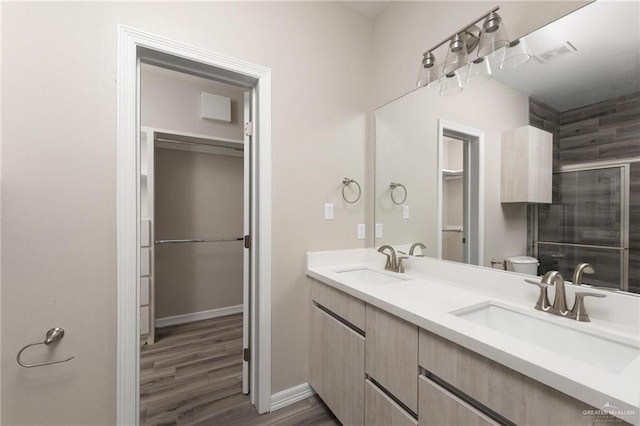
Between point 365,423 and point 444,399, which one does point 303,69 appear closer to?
point 444,399

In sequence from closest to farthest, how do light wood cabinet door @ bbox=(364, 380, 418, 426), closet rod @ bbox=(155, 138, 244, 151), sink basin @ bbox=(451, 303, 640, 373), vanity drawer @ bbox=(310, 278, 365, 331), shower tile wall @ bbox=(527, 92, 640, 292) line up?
sink basin @ bbox=(451, 303, 640, 373) < shower tile wall @ bbox=(527, 92, 640, 292) < light wood cabinet door @ bbox=(364, 380, 418, 426) < vanity drawer @ bbox=(310, 278, 365, 331) < closet rod @ bbox=(155, 138, 244, 151)

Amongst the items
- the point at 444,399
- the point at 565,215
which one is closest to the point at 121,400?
the point at 444,399

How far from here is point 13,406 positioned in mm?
1076

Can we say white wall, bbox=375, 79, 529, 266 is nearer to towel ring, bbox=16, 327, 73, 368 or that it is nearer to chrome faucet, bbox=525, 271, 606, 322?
chrome faucet, bbox=525, 271, 606, 322

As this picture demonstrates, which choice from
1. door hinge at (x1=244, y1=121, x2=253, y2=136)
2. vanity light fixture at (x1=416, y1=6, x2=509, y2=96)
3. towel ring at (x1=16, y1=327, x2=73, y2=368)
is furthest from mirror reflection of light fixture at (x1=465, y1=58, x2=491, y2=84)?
towel ring at (x1=16, y1=327, x2=73, y2=368)

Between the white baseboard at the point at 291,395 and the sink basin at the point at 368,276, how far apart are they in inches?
31.6

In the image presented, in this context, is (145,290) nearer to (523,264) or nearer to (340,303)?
(340,303)

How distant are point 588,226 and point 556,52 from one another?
74cm

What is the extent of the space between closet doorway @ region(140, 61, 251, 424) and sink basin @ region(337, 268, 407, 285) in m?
1.11

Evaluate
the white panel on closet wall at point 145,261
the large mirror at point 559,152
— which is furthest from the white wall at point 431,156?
the white panel on closet wall at point 145,261

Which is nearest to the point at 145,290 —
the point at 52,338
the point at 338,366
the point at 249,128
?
the point at 52,338

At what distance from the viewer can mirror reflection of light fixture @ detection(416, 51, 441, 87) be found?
4.88 ft

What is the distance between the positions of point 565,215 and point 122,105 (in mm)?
2037

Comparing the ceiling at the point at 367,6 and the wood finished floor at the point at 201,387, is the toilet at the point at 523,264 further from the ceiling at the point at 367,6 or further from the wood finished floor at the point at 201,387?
the ceiling at the point at 367,6
